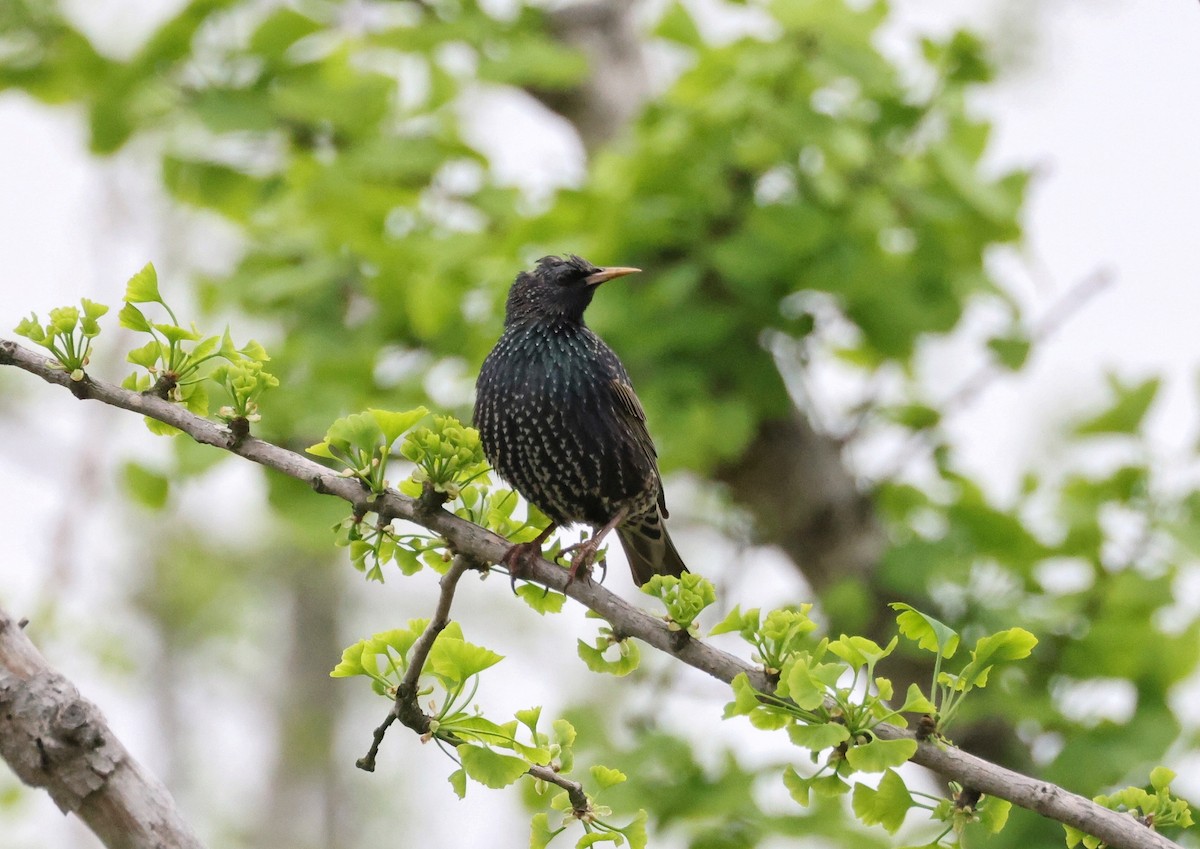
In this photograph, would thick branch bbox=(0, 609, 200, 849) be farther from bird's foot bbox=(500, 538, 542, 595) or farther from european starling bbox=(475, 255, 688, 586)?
european starling bbox=(475, 255, 688, 586)

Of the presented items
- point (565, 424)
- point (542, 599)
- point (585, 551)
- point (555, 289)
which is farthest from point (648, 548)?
point (542, 599)

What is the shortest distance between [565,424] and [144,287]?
191 centimetres

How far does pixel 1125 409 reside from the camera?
18.6ft

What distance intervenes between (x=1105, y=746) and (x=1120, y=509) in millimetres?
1094

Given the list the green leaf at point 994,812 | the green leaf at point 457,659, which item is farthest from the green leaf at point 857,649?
the green leaf at point 457,659

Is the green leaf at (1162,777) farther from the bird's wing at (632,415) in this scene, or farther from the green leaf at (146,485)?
the green leaf at (146,485)

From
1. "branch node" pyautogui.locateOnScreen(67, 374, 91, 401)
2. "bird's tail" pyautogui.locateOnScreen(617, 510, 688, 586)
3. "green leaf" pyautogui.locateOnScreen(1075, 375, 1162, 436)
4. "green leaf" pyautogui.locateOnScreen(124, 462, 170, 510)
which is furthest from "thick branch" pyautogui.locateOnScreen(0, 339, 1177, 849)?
"green leaf" pyautogui.locateOnScreen(1075, 375, 1162, 436)

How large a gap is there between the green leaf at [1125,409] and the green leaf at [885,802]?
3.60 meters

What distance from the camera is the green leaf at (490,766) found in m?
2.60

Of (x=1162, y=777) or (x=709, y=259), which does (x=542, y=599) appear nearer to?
(x=1162, y=777)

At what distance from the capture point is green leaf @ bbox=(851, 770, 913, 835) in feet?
8.45

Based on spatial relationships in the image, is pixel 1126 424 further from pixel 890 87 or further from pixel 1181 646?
pixel 890 87

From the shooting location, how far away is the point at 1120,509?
569 centimetres

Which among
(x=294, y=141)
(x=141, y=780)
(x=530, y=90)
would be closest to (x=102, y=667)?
(x=294, y=141)
